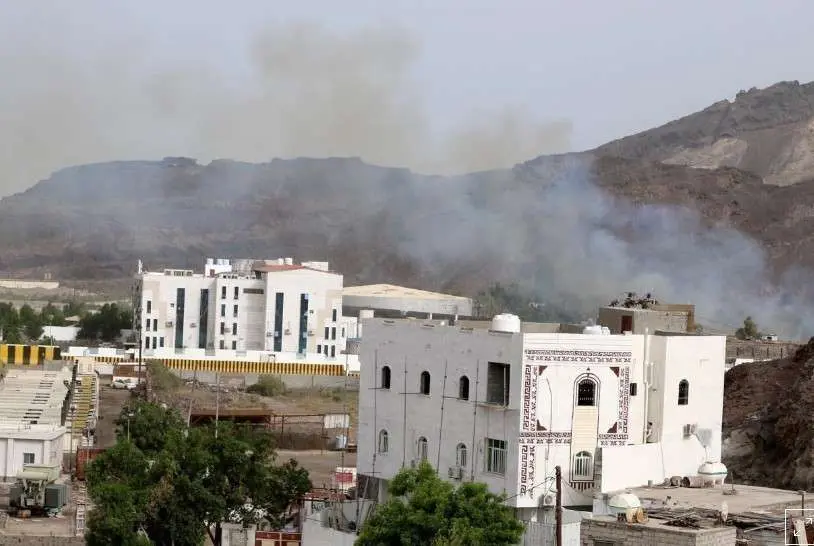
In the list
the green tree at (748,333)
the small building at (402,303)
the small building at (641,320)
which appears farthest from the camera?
the small building at (402,303)

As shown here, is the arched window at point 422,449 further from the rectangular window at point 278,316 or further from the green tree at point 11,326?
the green tree at point 11,326

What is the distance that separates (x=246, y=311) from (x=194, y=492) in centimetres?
6055

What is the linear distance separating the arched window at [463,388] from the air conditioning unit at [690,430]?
4.18 meters

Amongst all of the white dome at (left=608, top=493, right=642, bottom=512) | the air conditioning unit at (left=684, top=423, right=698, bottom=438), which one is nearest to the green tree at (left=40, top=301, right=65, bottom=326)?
the air conditioning unit at (left=684, top=423, right=698, bottom=438)

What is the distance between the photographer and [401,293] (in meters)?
124

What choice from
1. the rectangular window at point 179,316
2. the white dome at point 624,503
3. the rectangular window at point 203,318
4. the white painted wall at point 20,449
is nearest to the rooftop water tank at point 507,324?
the white dome at point 624,503

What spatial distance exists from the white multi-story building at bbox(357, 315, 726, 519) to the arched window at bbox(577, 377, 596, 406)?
24mm

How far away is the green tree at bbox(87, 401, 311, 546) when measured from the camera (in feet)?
108

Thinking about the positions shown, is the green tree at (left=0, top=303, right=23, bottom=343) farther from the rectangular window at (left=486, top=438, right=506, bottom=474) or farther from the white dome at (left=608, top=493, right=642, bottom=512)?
the white dome at (left=608, top=493, right=642, bottom=512)

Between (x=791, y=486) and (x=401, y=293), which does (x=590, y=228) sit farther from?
(x=791, y=486)

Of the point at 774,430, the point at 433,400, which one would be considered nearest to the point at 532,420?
the point at 433,400

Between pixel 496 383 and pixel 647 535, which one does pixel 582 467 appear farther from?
pixel 647 535

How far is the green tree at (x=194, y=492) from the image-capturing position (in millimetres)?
33000

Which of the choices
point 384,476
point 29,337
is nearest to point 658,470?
point 384,476
